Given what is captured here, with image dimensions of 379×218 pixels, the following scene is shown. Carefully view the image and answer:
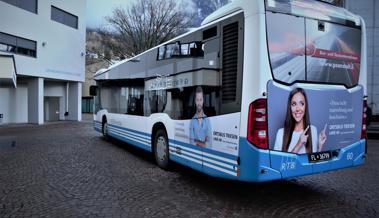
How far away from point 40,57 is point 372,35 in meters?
22.5

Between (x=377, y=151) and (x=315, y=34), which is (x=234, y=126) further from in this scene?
(x=377, y=151)

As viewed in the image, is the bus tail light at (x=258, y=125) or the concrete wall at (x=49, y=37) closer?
the bus tail light at (x=258, y=125)

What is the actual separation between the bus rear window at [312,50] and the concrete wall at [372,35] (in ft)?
56.9

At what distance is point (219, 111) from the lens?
5.39 metres

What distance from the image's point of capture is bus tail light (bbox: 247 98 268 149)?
4668 mm

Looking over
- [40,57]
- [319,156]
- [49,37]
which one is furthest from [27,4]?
[319,156]

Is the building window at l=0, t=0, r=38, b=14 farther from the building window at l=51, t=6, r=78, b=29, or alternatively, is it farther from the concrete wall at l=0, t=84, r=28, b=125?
the concrete wall at l=0, t=84, r=28, b=125

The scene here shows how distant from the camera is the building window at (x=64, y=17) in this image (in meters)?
28.2

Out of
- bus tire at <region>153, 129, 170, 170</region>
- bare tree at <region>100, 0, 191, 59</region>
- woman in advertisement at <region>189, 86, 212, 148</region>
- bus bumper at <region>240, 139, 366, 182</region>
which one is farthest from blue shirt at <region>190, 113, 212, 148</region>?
bare tree at <region>100, 0, 191, 59</region>

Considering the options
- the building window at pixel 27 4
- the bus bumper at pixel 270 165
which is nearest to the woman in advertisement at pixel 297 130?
the bus bumper at pixel 270 165

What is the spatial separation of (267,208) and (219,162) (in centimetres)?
96

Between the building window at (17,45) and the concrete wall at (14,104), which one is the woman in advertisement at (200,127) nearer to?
the building window at (17,45)

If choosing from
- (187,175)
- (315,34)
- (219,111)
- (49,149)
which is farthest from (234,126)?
(49,149)

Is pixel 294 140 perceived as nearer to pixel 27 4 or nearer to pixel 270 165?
pixel 270 165
